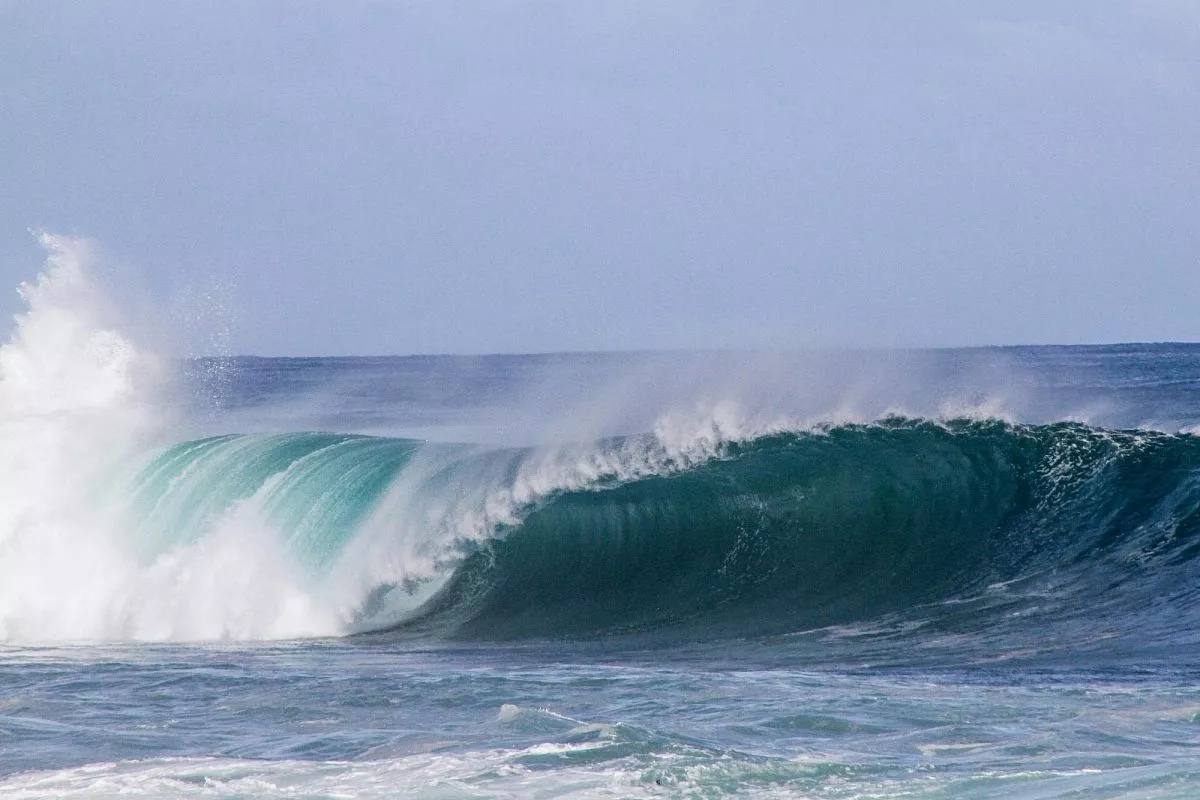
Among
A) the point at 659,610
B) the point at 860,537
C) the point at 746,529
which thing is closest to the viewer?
the point at 659,610

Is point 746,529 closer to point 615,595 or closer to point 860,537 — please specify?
point 860,537

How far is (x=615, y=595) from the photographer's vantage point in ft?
43.8

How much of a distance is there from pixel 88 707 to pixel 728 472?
28.6 ft

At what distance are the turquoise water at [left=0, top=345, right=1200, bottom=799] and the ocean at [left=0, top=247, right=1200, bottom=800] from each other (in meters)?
0.04

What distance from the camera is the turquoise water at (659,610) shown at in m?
6.62

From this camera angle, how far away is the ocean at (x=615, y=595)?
21.9ft

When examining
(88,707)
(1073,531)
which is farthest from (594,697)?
(1073,531)

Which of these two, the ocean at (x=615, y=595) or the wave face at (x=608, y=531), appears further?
the wave face at (x=608, y=531)

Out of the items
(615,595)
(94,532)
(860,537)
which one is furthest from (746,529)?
(94,532)

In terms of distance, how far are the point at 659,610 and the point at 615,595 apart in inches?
29.7

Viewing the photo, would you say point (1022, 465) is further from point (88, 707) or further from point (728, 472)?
point (88, 707)

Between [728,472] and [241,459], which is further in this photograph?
[241,459]

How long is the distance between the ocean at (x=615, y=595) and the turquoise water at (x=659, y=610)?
39 millimetres

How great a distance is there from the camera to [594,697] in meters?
8.07
